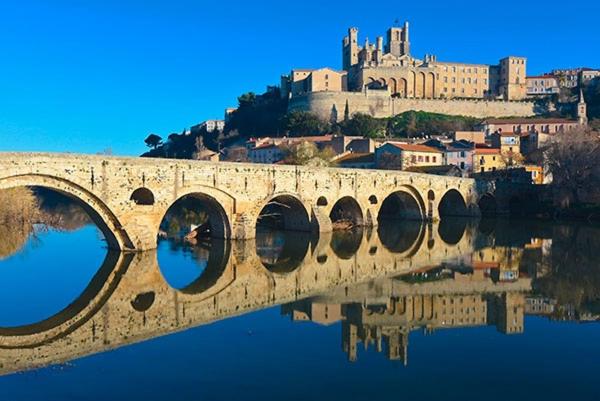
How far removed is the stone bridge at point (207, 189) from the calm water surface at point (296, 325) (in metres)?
2.03

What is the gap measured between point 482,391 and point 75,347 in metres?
8.80

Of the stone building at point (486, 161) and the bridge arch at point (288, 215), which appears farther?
the stone building at point (486, 161)

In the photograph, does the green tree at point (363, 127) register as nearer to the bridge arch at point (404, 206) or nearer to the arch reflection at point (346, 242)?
the bridge arch at point (404, 206)

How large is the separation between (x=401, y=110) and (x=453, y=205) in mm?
48040

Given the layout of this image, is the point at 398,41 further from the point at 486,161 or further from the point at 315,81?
the point at 486,161

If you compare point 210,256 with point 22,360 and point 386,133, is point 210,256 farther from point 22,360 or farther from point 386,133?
point 386,133

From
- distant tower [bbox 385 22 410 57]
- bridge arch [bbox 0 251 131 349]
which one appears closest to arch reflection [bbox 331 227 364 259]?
bridge arch [bbox 0 251 131 349]

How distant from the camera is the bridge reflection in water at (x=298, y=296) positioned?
13.2 m

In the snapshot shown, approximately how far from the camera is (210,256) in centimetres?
2520

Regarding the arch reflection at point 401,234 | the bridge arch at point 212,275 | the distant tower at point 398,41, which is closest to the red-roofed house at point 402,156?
the arch reflection at point 401,234

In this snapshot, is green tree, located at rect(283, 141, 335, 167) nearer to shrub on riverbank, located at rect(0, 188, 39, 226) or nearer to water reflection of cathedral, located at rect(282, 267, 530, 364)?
shrub on riverbank, located at rect(0, 188, 39, 226)

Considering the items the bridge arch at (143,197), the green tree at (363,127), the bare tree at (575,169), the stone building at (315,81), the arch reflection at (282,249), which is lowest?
the arch reflection at (282,249)

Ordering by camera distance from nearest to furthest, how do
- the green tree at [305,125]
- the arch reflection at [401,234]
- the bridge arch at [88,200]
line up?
the bridge arch at [88,200], the arch reflection at [401,234], the green tree at [305,125]

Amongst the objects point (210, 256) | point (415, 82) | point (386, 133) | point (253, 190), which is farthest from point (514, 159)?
point (210, 256)
